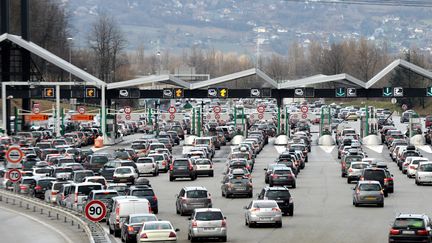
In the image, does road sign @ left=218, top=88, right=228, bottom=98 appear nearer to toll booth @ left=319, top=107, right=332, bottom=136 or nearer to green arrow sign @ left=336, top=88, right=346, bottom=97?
toll booth @ left=319, top=107, right=332, bottom=136

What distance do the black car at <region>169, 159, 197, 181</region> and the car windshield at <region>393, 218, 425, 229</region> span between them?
2998 cm

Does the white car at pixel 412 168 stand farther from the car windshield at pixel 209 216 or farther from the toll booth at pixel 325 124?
the toll booth at pixel 325 124

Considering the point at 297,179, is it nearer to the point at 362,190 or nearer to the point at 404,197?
the point at 404,197

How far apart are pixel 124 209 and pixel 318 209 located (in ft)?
36.8

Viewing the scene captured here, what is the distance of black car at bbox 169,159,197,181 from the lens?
207ft

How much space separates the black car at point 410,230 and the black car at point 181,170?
1178 inches

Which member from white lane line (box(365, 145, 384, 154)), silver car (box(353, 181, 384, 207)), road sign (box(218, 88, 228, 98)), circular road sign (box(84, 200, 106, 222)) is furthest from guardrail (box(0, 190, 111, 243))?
road sign (box(218, 88, 228, 98))

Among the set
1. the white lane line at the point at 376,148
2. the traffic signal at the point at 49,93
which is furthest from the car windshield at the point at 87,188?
the traffic signal at the point at 49,93

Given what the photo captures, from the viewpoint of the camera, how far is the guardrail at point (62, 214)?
3522 centimetres

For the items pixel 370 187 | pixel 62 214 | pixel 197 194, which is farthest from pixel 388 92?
pixel 62 214

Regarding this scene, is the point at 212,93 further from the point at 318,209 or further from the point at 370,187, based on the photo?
the point at 318,209

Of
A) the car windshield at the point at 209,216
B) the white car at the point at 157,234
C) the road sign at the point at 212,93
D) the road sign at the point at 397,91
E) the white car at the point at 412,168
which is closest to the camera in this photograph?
the white car at the point at 157,234

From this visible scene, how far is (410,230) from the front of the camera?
110 feet

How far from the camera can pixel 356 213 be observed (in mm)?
45500
